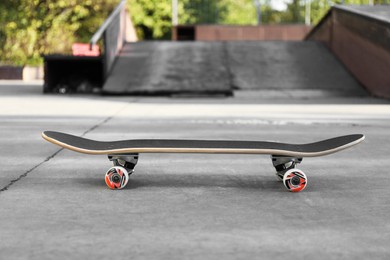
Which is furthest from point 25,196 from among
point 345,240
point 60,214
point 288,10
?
point 288,10

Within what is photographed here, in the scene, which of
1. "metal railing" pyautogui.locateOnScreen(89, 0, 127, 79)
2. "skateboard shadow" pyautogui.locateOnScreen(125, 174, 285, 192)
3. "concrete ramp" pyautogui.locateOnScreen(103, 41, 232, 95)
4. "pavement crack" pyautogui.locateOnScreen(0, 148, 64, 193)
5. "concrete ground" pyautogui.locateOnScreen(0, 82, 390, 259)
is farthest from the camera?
"metal railing" pyautogui.locateOnScreen(89, 0, 127, 79)

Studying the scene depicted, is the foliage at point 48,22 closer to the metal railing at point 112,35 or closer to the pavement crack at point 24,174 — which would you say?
the metal railing at point 112,35

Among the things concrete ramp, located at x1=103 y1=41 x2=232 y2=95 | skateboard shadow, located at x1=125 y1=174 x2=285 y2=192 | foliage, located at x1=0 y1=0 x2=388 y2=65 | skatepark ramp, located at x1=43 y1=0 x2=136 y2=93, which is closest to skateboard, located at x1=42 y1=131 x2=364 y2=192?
skateboard shadow, located at x1=125 y1=174 x2=285 y2=192

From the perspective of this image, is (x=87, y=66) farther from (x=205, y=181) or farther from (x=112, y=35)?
(x=205, y=181)

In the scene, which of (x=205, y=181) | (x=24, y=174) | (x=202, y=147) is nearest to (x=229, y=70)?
(x=24, y=174)

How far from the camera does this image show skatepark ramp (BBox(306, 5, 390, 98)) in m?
17.8

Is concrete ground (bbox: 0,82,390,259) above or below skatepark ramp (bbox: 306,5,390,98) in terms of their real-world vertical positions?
below

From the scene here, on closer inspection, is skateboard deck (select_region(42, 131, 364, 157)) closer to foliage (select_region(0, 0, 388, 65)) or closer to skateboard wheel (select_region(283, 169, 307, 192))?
skateboard wheel (select_region(283, 169, 307, 192))

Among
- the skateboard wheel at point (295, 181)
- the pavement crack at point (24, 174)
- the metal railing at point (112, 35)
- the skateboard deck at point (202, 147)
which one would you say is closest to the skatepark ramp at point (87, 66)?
the metal railing at point (112, 35)

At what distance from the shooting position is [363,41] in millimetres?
19359

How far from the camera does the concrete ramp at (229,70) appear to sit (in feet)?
64.1

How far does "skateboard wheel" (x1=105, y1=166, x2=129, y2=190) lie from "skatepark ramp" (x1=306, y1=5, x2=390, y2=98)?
13.4 metres

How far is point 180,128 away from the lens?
10.0 meters

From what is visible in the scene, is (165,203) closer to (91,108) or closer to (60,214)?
(60,214)
